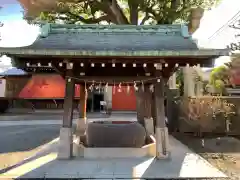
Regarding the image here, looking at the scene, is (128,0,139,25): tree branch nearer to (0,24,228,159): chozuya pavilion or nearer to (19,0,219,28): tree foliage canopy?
(19,0,219,28): tree foliage canopy

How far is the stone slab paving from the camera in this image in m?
7.18

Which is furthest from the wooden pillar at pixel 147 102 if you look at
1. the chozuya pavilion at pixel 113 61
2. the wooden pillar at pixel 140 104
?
the chozuya pavilion at pixel 113 61

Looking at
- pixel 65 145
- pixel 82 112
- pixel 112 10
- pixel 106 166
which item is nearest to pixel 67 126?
pixel 65 145

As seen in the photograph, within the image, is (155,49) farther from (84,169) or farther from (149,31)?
(84,169)

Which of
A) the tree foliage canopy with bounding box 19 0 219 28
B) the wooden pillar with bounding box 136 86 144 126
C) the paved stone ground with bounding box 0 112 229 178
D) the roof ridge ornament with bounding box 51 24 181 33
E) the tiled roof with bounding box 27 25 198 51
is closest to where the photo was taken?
the paved stone ground with bounding box 0 112 229 178

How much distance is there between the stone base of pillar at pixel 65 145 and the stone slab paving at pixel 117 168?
28 centimetres

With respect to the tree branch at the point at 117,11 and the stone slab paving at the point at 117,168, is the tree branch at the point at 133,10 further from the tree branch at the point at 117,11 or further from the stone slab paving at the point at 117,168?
the stone slab paving at the point at 117,168

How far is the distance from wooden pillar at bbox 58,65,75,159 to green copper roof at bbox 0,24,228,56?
1.01 meters

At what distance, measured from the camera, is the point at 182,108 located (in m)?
15.5

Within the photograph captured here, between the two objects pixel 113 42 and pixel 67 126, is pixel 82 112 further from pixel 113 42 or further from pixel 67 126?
pixel 113 42

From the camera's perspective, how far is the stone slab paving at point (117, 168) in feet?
23.5

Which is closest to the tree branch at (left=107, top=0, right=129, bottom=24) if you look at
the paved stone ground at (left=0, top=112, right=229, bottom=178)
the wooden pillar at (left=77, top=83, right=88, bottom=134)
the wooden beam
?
the wooden pillar at (left=77, top=83, right=88, bottom=134)

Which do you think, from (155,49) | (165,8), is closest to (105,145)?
(155,49)

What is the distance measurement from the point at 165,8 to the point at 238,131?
295 inches
